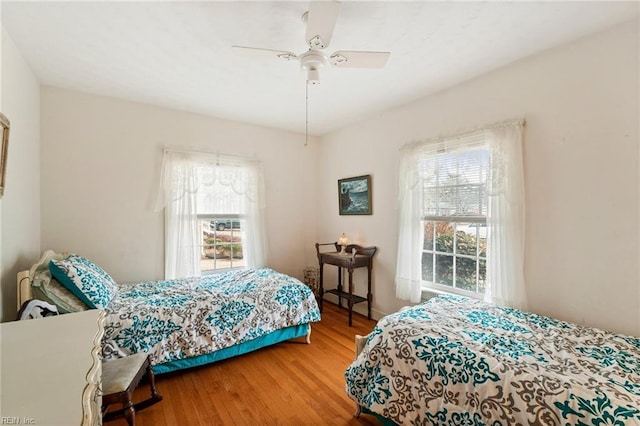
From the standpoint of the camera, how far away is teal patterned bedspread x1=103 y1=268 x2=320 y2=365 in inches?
83.5

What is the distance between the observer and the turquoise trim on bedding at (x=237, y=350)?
7.45 ft

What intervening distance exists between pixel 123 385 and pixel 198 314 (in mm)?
861

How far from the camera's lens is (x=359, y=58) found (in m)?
1.81

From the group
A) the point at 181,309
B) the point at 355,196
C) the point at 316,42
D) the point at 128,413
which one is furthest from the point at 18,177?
the point at 355,196

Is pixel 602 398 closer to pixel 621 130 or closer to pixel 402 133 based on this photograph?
pixel 621 130

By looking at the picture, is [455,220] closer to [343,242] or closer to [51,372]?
[343,242]

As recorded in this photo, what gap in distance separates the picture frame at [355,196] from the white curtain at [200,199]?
113 centimetres

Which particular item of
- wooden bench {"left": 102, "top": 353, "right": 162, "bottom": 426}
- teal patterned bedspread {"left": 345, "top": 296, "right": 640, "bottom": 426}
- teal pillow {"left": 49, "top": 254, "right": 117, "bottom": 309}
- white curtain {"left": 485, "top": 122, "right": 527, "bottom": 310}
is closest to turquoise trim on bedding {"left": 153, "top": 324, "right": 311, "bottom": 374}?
wooden bench {"left": 102, "top": 353, "right": 162, "bottom": 426}

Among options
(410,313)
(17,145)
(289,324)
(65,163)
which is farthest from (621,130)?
(65,163)

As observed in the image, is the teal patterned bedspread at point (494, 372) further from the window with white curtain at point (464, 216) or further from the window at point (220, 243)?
the window at point (220, 243)

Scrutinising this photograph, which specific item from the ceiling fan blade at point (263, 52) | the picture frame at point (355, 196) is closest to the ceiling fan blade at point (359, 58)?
the ceiling fan blade at point (263, 52)

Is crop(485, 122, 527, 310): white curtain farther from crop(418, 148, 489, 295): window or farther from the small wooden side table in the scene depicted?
the small wooden side table

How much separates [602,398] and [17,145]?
151 inches

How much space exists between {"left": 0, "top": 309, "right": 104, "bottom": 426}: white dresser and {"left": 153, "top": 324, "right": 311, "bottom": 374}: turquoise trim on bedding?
4.04 feet
